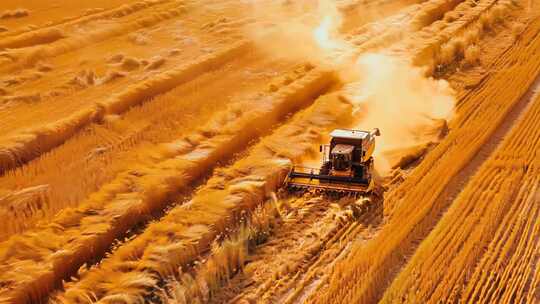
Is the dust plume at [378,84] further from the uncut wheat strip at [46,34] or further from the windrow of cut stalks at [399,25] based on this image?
the uncut wheat strip at [46,34]

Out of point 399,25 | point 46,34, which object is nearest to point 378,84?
point 399,25

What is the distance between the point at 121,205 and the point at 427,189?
704 cm

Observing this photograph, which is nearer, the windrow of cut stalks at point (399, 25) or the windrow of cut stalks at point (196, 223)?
the windrow of cut stalks at point (196, 223)

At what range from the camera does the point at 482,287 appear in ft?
42.0

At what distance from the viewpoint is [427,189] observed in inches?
647

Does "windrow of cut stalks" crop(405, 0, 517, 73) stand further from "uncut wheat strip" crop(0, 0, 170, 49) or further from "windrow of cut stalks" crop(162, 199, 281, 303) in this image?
"uncut wheat strip" crop(0, 0, 170, 49)

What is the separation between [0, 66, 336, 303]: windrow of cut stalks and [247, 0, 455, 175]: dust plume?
2.76m

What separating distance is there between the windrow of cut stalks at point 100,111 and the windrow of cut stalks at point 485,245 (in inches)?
411

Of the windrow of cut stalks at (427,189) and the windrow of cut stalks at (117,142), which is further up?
the windrow of cut stalks at (117,142)

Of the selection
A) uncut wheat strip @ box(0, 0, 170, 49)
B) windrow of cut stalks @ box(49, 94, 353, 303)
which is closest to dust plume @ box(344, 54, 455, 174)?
windrow of cut stalks @ box(49, 94, 353, 303)

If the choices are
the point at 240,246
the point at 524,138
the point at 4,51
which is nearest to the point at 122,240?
the point at 240,246

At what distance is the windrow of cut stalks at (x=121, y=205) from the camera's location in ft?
41.3

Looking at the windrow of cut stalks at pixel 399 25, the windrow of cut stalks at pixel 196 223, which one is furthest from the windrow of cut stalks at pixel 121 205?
the windrow of cut stalks at pixel 399 25

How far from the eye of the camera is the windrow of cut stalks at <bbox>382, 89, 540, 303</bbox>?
1265cm
